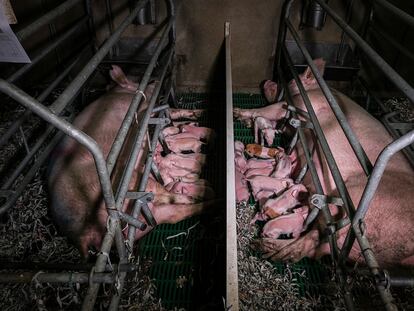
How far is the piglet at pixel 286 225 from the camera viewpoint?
2.32 meters

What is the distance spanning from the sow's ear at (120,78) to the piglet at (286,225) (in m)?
1.94

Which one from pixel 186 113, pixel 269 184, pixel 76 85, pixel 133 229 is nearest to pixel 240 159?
pixel 269 184

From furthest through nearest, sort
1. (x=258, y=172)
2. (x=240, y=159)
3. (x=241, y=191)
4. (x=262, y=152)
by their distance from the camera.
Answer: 1. (x=262, y=152)
2. (x=240, y=159)
3. (x=258, y=172)
4. (x=241, y=191)

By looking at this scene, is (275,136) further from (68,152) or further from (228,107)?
(68,152)

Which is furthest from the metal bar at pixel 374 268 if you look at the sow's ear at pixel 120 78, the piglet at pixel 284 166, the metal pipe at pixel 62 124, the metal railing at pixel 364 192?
the sow's ear at pixel 120 78

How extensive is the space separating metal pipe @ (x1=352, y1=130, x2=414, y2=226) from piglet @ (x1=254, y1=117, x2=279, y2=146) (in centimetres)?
182

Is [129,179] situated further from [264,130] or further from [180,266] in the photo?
[264,130]

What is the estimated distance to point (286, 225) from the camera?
7.62 feet

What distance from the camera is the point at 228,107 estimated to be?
2.26m

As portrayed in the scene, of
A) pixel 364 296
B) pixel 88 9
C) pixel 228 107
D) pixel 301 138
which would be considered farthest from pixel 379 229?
pixel 88 9

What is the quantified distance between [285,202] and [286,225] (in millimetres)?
192

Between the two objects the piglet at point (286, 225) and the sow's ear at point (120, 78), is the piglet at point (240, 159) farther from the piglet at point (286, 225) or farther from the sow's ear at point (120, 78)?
the sow's ear at point (120, 78)

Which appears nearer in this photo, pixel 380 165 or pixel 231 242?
pixel 380 165

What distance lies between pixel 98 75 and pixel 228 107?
2452 mm
